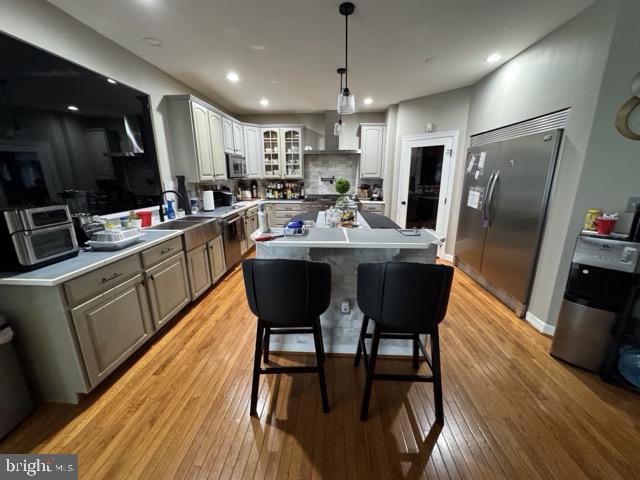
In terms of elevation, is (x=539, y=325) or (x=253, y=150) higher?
(x=253, y=150)

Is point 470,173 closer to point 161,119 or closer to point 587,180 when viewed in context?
point 587,180

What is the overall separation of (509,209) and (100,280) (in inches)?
146

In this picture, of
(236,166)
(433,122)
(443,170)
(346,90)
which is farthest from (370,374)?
(236,166)

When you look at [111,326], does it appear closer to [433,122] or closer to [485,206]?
[485,206]

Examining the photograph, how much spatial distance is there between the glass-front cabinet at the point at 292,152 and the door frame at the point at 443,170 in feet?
7.01

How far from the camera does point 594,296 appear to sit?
182 cm

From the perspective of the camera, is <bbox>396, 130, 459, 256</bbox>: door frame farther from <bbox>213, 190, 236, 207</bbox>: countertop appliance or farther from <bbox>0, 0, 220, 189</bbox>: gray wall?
<bbox>0, 0, 220, 189</bbox>: gray wall

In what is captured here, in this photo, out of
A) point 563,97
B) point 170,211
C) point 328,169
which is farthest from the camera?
point 328,169

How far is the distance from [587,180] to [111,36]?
433 centimetres

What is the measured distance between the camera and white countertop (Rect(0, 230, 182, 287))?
1.40 metres

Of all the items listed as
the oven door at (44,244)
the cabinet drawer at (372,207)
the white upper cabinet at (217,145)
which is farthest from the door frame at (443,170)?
the oven door at (44,244)

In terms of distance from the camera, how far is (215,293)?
3.21 meters

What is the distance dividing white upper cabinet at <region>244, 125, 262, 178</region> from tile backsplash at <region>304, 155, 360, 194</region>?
1.03m

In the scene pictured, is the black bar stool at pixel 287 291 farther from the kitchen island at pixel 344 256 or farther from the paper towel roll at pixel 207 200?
the paper towel roll at pixel 207 200
